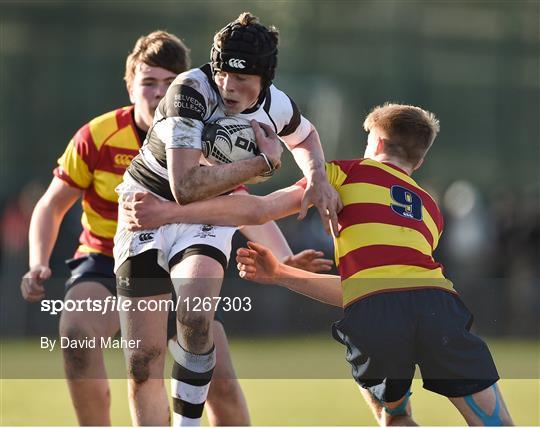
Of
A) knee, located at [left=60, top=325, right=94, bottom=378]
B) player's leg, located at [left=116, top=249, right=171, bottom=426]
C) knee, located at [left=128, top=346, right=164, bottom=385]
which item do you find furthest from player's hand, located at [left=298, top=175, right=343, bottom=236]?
knee, located at [left=60, top=325, right=94, bottom=378]

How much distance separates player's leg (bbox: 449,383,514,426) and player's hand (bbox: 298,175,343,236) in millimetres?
981

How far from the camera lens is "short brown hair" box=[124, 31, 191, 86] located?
610 cm

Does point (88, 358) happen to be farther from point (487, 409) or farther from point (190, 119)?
point (487, 409)

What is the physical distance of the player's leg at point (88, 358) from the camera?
6016 millimetres

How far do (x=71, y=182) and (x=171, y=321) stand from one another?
1.12 meters

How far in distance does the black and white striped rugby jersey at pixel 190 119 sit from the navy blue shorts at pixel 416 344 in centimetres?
104

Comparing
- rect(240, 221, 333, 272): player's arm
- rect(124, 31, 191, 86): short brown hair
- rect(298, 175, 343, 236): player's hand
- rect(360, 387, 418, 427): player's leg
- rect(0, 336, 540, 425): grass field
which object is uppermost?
rect(124, 31, 191, 86): short brown hair

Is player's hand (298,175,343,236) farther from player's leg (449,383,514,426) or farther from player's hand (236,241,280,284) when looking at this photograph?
player's leg (449,383,514,426)

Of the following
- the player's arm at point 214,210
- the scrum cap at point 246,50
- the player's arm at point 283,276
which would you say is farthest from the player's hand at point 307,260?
the scrum cap at point 246,50

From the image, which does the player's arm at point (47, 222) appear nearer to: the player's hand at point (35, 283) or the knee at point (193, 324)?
the player's hand at point (35, 283)

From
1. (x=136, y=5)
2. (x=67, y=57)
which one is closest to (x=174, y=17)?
(x=136, y=5)

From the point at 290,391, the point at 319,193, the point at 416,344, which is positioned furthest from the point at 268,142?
the point at 290,391

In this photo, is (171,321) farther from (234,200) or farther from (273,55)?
(273,55)

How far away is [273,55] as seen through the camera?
5125 mm
